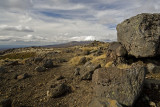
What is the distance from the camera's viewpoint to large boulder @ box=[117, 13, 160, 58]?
10.9 meters

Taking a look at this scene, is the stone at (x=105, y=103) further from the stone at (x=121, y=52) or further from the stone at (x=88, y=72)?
the stone at (x=121, y=52)

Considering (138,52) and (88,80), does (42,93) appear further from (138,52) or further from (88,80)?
(138,52)

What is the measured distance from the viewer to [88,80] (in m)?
10.6

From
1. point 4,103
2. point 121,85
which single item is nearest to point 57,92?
point 4,103

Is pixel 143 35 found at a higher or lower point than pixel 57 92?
higher

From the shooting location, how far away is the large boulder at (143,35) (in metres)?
10.9

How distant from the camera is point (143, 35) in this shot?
A: 11258 mm

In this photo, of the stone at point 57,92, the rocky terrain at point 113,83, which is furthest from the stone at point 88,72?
the stone at point 57,92

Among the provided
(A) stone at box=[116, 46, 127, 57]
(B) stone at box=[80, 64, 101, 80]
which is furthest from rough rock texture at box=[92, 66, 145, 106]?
(A) stone at box=[116, 46, 127, 57]

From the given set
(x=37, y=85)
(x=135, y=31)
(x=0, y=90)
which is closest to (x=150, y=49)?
(x=135, y=31)

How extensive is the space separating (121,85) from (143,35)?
784cm

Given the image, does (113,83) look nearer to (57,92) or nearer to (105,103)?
(105,103)

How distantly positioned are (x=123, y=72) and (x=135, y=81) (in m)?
0.82

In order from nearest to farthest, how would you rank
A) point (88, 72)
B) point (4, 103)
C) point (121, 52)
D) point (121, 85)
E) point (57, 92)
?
point (121, 85)
point (4, 103)
point (57, 92)
point (88, 72)
point (121, 52)
